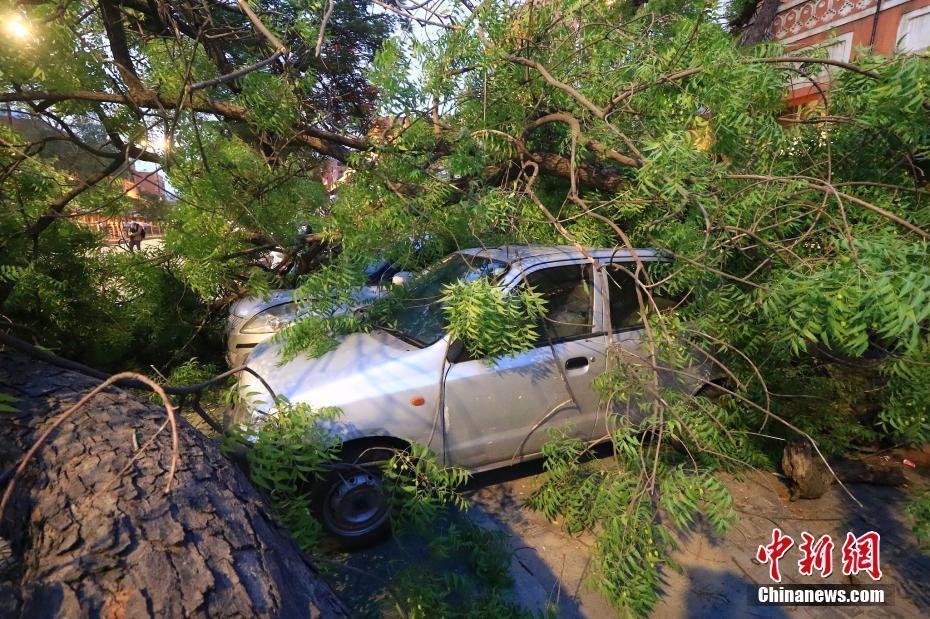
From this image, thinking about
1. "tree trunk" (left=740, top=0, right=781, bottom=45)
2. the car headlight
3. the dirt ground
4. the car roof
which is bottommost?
the dirt ground

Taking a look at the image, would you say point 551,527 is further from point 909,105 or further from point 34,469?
point 909,105

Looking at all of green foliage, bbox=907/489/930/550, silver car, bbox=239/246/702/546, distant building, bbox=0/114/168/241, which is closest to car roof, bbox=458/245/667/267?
silver car, bbox=239/246/702/546

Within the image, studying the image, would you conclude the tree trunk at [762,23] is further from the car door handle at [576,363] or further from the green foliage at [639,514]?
the green foliage at [639,514]

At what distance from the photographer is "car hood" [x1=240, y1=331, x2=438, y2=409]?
8.54ft

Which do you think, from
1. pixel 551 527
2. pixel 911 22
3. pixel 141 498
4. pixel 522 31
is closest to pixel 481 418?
pixel 551 527

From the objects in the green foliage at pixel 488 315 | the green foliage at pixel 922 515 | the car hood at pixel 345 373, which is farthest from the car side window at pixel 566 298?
the green foliage at pixel 922 515

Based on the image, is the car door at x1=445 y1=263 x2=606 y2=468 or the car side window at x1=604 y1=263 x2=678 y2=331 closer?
the car door at x1=445 y1=263 x2=606 y2=468

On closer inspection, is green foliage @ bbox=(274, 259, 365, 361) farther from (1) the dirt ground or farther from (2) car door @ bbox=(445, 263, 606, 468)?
(1) the dirt ground

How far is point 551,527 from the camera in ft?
9.82

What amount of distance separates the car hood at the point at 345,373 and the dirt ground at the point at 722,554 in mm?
920

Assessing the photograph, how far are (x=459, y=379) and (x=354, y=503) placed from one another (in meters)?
0.98

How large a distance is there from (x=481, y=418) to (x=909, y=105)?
302 centimetres

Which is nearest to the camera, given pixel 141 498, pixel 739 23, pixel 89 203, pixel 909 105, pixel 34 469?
pixel 141 498

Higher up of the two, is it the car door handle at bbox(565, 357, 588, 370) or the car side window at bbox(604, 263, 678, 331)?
the car side window at bbox(604, 263, 678, 331)
